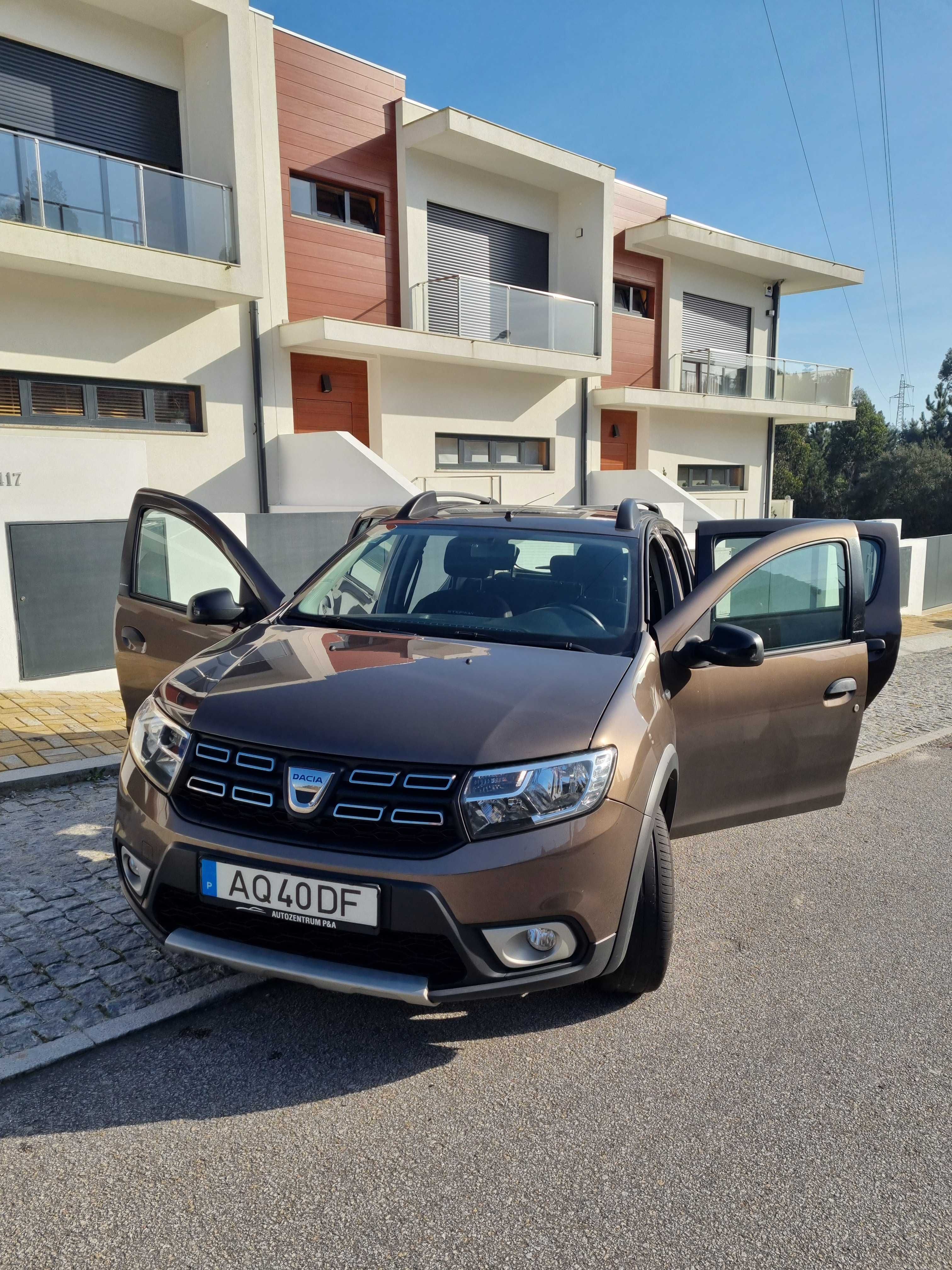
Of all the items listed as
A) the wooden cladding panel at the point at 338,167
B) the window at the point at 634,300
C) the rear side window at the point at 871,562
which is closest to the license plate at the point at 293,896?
the rear side window at the point at 871,562

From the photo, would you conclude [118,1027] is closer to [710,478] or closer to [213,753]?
[213,753]

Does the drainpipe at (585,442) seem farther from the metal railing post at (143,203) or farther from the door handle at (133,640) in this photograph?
the door handle at (133,640)

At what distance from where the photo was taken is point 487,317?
16.9m

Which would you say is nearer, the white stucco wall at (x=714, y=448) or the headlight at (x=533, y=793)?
the headlight at (x=533, y=793)

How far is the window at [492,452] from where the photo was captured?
58.7ft

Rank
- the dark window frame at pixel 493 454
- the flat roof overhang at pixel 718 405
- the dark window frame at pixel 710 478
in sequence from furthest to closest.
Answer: the dark window frame at pixel 710 478 < the flat roof overhang at pixel 718 405 < the dark window frame at pixel 493 454

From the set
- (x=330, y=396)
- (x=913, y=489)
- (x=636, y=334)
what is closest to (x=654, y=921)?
(x=330, y=396)

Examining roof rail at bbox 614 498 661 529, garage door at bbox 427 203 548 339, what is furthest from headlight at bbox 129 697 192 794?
garage door at bbox 427 203 548 339

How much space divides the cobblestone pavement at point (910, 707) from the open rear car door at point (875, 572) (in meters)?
2.46

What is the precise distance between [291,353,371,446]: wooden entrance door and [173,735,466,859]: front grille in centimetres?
1306

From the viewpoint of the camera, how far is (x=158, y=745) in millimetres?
2982

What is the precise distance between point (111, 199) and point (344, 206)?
5306 millimetres

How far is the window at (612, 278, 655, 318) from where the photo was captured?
72.4 feet

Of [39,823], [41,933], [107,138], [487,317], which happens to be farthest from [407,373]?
[41,933]
